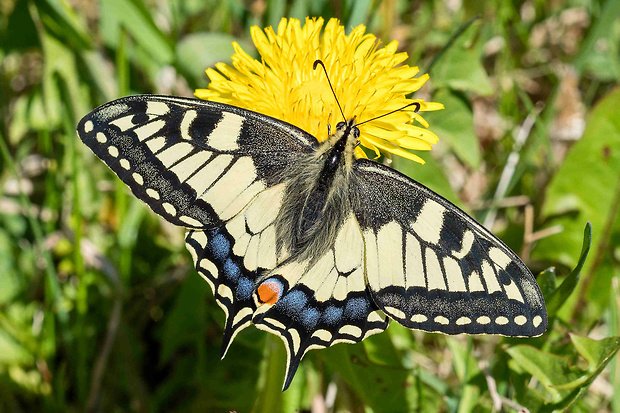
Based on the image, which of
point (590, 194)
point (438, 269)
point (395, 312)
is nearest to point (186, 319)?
point (395, 312)

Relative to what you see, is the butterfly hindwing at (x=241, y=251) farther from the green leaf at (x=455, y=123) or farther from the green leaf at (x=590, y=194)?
the green leaf at (x=590, y=194)

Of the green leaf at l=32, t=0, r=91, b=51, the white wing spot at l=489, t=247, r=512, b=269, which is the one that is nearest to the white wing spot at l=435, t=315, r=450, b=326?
the white wing spot at l=489, t=247, r=512, b=269

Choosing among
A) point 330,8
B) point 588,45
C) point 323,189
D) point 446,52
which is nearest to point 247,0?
point 330,8

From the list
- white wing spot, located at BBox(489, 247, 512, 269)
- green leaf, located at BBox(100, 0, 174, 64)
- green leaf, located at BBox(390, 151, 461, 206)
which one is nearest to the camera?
white wing spot, located at BBox(489, 247, 512, 269)

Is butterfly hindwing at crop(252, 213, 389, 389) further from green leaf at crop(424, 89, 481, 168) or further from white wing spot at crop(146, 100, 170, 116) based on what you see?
green leaf at crop(424, 89, 481, 168)

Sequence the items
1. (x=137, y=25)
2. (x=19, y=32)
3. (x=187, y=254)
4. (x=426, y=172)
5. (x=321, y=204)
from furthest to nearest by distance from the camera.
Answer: (x=19, y=32) → (x=137, y=25) → (x=187, y=254) → (x=426, y=172) → (x=321, y=204)

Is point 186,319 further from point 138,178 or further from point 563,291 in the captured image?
point 563,291

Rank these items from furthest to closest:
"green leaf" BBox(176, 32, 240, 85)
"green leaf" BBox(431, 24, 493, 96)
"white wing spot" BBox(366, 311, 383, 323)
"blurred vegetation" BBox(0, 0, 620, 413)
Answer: "green leaf" BBox(176, 32, 240, 85) → "green leaf" BBox(431, 24, 493, 96) → "blurred vegetation" BBox(0, 0, 620, 413) → "white wing spot" BBox(366, 311, 383, 323)
